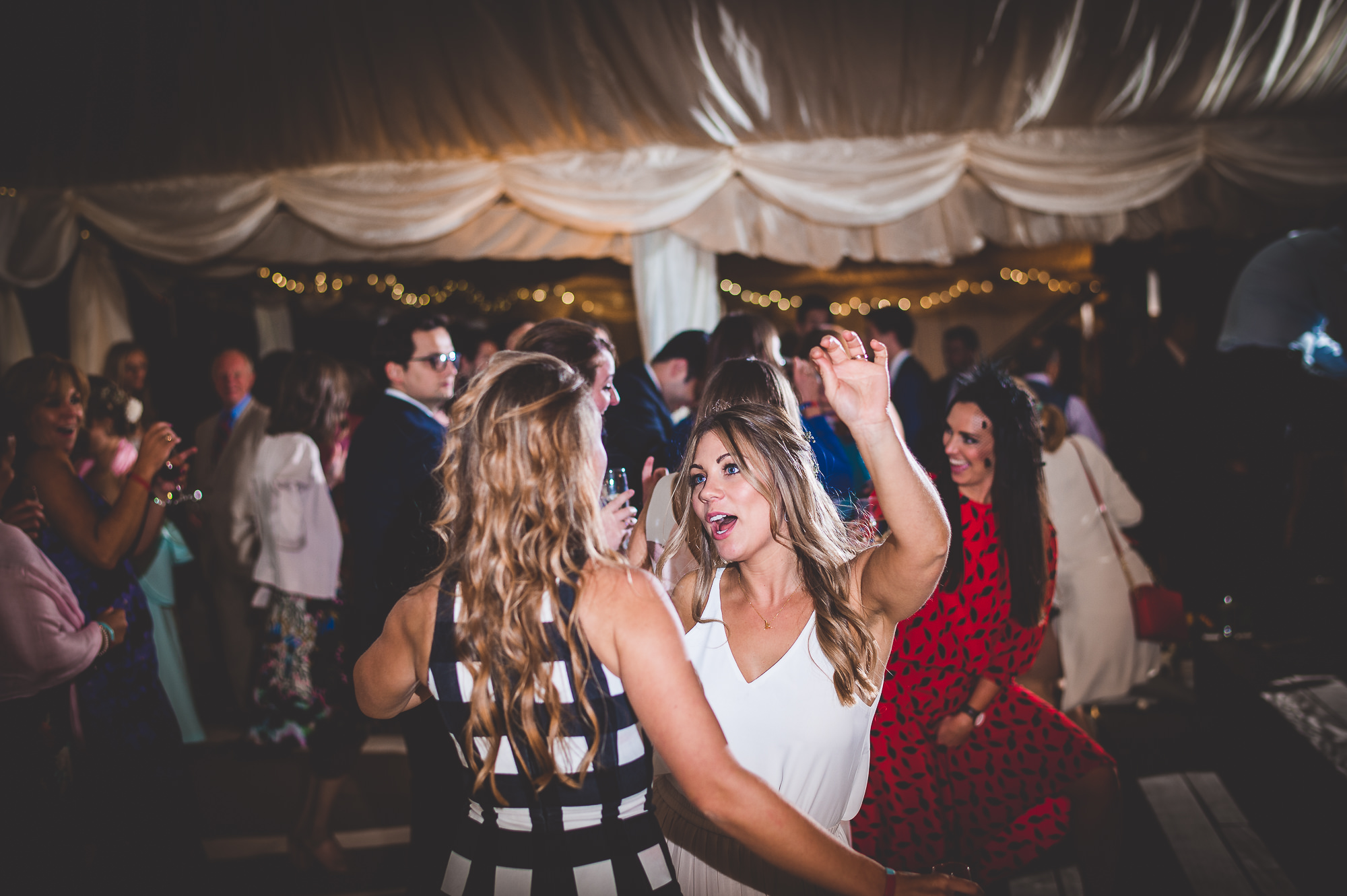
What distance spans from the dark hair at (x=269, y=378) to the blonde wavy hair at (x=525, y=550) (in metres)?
2.88

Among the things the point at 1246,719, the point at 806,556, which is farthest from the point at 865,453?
the point at 1246,719

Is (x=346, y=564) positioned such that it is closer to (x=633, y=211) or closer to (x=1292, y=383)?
(x=633, y=211)

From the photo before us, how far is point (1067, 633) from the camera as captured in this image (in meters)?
3.36

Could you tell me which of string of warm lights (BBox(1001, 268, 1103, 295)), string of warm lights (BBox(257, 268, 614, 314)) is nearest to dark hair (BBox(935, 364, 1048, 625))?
string of warm lights (BBox(257, 268, 614, 314))

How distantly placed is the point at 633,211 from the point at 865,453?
3.58 metres

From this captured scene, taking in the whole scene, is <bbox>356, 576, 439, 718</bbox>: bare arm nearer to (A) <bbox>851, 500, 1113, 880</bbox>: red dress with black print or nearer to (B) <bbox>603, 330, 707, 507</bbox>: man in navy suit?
(B) <bbox>603, 330, 707, 507</bbox>: man in navy suit

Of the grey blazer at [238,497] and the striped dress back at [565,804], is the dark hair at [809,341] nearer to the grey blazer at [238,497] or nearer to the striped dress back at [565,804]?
the striped dress back at [565,804]

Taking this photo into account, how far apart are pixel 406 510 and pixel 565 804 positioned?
135 cm

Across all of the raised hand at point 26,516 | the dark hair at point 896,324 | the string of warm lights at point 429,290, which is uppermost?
the string of warm lights at point 429,290

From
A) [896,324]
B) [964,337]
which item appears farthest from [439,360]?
[964,337]

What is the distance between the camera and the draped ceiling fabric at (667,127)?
423 cm

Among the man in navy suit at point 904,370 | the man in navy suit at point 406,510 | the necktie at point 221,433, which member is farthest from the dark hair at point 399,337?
the man in navy suit at point 904,370

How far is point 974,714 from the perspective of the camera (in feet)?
7.50

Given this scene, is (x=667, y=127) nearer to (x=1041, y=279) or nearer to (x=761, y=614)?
(x=761, y=614)
